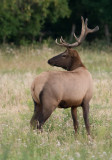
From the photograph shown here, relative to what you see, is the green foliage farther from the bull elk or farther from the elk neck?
the bull elk

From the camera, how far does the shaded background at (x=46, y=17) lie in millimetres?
28328

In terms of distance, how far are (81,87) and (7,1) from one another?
794 inches

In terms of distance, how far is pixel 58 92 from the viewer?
24.9ft

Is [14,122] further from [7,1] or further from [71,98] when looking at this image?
[7,1]

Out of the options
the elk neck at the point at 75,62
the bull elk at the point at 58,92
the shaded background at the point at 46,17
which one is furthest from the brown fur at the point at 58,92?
the shaded background at the point at 46,17

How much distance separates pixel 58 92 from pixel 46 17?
84.0 feet

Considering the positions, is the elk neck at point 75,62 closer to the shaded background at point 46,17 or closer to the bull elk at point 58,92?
the bull elk at point 58,92

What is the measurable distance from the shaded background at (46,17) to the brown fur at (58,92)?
63.7 feet

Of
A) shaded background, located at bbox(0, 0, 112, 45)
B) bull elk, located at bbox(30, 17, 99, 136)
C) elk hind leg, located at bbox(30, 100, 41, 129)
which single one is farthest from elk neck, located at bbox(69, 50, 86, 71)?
shaded background, located at bbox(0, 0, 112, 45)

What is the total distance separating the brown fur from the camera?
24.8 feet

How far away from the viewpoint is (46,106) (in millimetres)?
7621

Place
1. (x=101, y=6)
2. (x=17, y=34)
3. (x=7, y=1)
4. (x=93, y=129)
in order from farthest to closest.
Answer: (x=101, y=6)
(x=17, y=34)
(x=7, y=1)
(x=93, y=129)

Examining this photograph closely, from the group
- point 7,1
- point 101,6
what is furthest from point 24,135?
point 101,6

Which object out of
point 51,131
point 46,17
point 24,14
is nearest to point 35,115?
point 51,131
